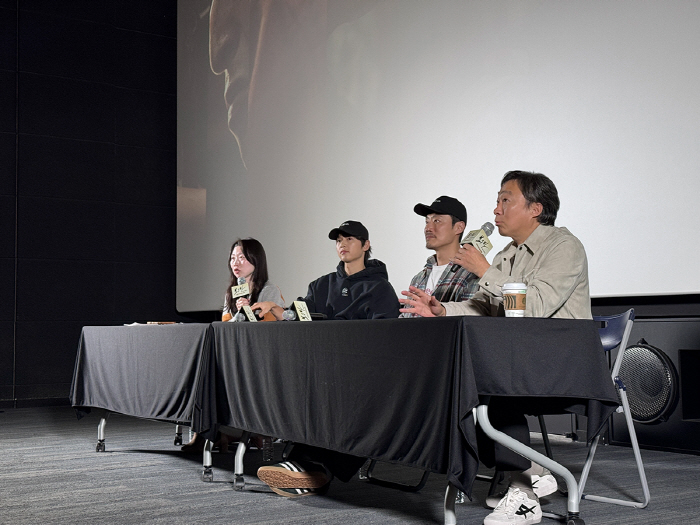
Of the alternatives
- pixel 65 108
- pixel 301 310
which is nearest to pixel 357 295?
pixel 301 310

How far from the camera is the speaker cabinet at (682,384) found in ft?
12.1

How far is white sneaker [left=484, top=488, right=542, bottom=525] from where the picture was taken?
2.14 meters

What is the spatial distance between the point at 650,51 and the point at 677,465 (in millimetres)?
1936

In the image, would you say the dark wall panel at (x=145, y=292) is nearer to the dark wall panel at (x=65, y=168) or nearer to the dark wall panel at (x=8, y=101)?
the dark wall panel at (x=65, y=168)

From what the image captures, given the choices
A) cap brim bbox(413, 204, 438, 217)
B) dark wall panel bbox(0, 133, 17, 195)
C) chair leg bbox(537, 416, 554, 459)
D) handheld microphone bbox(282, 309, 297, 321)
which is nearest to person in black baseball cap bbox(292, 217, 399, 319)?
cap brim bbox(413, 204, 438, 217)

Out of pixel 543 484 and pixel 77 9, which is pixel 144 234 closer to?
pixel 77 9

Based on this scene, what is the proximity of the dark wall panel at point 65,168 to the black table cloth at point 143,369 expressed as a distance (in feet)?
10.5

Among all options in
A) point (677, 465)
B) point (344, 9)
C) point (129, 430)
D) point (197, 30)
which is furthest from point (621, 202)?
point (197, 30)

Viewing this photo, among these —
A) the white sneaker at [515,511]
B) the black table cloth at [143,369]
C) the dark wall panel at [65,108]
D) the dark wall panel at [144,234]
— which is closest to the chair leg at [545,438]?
the white sneaker at [515,511]

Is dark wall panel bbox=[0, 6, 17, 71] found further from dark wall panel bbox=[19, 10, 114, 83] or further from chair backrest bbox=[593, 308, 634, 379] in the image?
chair backrest bbox=[593, 308, 634, 379]

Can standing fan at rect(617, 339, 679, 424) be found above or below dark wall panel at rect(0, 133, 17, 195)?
below

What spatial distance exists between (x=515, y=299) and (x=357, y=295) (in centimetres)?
160

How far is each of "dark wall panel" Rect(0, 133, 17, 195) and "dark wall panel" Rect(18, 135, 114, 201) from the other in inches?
1.9

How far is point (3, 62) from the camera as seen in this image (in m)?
6.50
